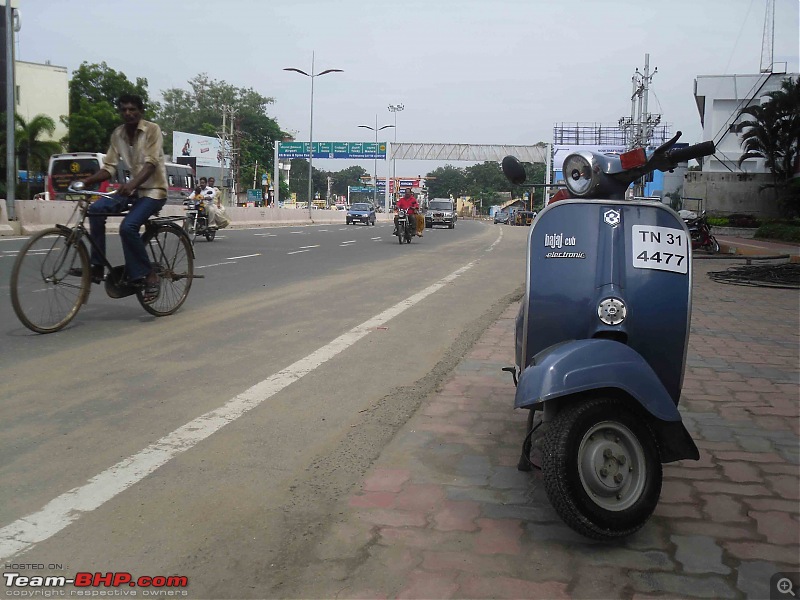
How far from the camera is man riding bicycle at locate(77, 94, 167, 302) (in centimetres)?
659

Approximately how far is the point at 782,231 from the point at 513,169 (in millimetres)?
24323

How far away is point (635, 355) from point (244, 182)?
84.4 meters

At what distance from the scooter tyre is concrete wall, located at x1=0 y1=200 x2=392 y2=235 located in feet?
16.3

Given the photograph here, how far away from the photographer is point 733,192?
38.4 metres

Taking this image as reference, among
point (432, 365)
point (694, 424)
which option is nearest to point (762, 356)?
point (694, 424)

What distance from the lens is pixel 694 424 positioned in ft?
14.4

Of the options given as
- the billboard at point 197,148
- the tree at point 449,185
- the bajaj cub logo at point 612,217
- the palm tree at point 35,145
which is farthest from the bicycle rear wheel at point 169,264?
the tree at point 449,185

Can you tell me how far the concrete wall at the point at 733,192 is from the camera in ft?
A: 124

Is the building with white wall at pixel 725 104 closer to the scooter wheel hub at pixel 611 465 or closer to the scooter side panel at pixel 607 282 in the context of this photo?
the scooter side panel at pixel 607 282

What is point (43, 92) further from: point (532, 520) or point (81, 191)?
point (532, 520)

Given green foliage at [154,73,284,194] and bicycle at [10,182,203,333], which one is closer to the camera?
bicycle at [10,182,203,333]

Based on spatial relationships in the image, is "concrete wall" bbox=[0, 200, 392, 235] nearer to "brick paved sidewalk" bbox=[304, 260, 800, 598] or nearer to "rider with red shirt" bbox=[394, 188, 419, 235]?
"brick paved sidewalk" bbox=[304, 260, 800, 598]

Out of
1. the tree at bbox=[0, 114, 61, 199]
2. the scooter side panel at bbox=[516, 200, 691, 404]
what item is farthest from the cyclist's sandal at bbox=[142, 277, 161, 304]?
the tree at bbox=[0, 114, 61, 199]

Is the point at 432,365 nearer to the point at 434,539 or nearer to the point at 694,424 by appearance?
the point at 694,424
